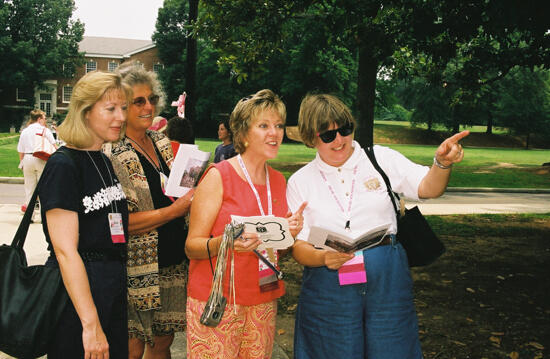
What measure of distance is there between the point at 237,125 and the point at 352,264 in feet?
2.99

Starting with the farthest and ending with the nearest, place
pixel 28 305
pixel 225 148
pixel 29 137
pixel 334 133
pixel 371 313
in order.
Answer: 1. pixel 29 137
2. pixel 225 148
3. pixel 334 133
4. pixel 371 313
5. pixel 28 305

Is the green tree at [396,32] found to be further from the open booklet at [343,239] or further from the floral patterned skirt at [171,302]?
the floral patterned skirt at [171,302]

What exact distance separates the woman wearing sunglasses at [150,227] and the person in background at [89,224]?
0.41m

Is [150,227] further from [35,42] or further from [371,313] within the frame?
[35,42]

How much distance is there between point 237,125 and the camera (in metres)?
2.67

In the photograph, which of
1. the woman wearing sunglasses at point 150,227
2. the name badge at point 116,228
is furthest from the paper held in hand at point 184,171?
the name badge at point 116,228

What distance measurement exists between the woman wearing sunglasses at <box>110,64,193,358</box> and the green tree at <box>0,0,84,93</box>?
58000mm

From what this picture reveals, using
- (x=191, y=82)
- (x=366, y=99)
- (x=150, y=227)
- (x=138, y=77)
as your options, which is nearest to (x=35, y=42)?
(x=366, y=99)

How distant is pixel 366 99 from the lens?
13156 millimetres

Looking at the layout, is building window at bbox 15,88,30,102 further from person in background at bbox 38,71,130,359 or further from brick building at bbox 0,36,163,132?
person in background at bbox 38,71,130,359

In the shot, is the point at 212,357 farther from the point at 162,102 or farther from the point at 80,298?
the point at 162,102

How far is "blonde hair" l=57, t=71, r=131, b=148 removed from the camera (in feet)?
7.26

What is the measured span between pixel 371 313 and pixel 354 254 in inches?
11.4

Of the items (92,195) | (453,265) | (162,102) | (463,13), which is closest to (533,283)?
(453,265)
